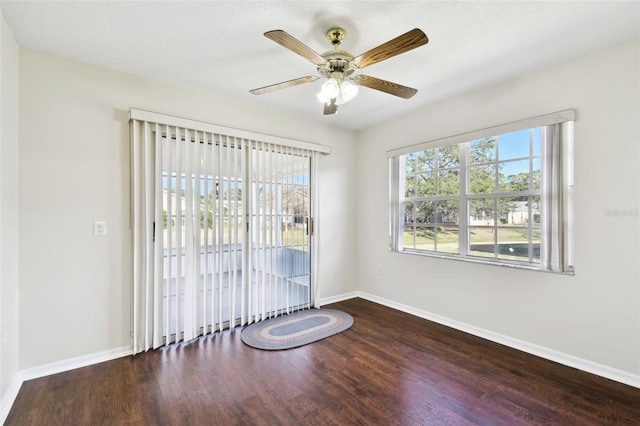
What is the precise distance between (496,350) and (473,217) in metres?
1.32

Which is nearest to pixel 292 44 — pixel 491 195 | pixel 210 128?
pixel 210 128

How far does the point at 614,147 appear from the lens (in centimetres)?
220

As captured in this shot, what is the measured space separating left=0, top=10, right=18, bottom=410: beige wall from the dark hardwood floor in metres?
0.34

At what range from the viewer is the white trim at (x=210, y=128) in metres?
2.57

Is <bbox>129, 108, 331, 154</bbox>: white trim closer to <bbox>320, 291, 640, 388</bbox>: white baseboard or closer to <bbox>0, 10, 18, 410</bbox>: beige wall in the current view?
<bbox>0, 10, 18, 410</bbox>: beige wall

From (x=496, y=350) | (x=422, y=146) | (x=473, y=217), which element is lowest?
(x=496, y=350)


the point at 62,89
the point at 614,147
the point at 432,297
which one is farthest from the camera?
the point at 432,297

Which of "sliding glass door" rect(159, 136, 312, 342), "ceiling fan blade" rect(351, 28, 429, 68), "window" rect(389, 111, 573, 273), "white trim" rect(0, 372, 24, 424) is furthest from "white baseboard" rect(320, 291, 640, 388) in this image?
"white trim" rect(0, 372, 24, 424)

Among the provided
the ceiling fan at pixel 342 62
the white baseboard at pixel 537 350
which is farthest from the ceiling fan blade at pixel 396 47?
the white baseboard at pixel 537 350

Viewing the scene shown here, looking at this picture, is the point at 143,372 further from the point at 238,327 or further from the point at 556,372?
the point at 556,372

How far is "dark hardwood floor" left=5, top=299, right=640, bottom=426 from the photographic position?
69.9 inches

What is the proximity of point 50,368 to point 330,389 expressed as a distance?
7.30ft

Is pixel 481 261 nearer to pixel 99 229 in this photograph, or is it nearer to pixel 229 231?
pixel 229 231

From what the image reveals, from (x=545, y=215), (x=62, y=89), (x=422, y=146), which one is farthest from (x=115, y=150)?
(x=545, y=215)
